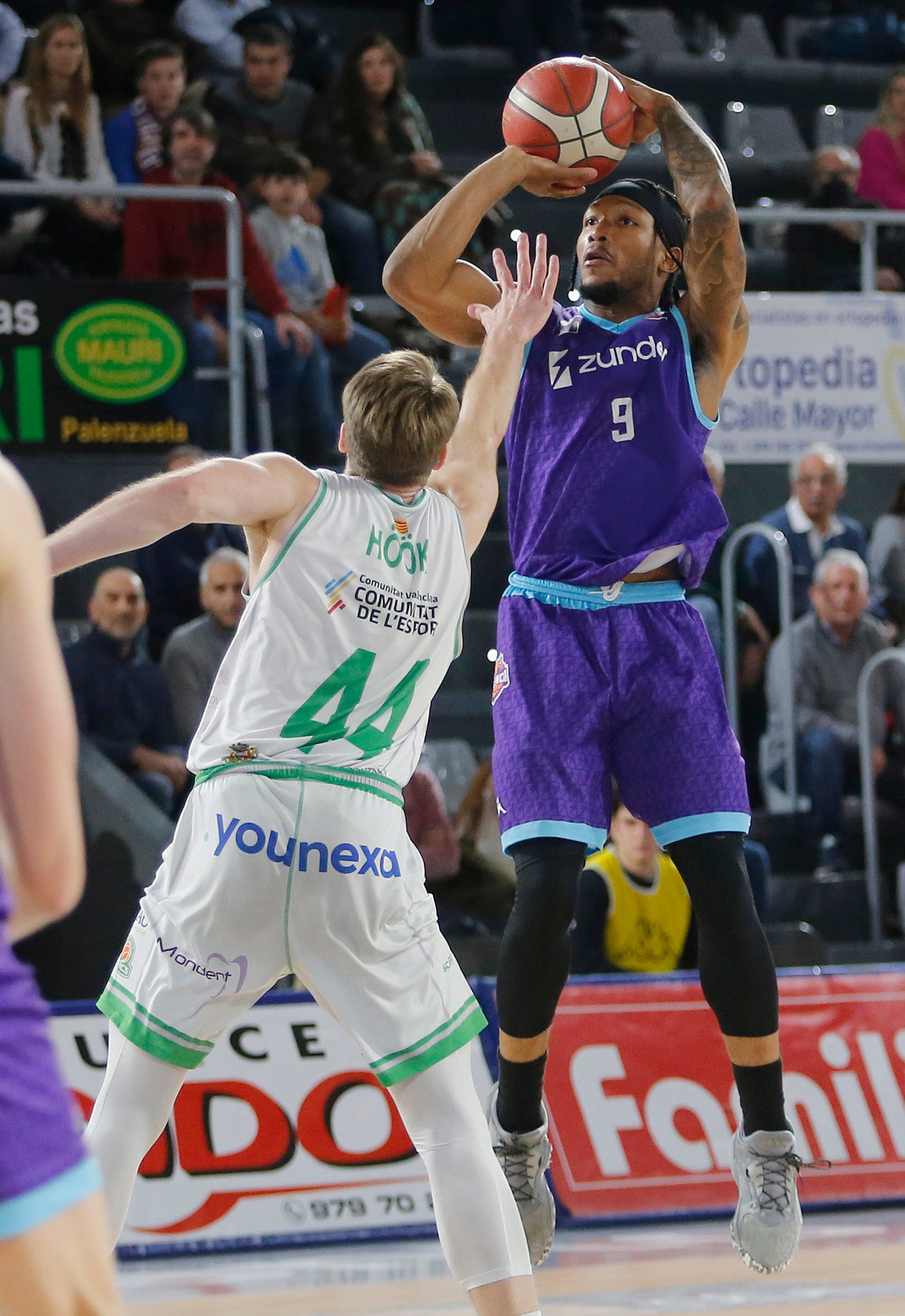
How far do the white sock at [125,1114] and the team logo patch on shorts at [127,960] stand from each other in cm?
11

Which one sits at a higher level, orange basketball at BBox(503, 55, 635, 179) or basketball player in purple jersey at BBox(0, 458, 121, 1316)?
orange basketball at BBox(503, 55, 635, 179)

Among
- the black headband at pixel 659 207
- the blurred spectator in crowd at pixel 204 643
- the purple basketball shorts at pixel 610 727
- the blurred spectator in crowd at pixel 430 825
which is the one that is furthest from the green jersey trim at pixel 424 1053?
the blurred spectator in crowd at pixel 204 643


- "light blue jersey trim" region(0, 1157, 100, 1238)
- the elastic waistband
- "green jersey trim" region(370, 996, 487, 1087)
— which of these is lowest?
"green jersey trim" region(370, 996, 487, 1087)

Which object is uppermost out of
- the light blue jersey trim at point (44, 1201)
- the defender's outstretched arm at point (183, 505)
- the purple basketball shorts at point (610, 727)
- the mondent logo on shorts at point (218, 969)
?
the defender's outstretched arm at point (183, 505)

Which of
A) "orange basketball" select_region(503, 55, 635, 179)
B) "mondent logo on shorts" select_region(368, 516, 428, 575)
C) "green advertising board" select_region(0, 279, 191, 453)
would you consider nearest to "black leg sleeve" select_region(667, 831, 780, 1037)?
"mondent logo on shorts" select_region(368, 516, 428, 575)

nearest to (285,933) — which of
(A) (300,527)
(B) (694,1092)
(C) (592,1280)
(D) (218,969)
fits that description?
(D) (218,969)

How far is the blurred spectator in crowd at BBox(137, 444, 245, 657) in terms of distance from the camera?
821 centimetres

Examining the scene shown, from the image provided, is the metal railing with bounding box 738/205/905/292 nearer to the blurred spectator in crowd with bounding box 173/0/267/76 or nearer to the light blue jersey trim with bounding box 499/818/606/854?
the blurred spectator in crowd with bounding box 173/0/267/76

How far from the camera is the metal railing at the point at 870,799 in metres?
8.05

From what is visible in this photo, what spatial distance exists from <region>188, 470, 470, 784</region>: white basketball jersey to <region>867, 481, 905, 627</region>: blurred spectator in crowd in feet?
20.7

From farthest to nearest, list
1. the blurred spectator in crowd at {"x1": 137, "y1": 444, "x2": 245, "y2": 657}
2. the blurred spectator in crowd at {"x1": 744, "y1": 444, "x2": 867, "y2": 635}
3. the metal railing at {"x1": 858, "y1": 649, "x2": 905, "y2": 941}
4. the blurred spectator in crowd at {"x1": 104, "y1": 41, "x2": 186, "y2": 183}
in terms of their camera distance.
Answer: the blurred spectator in crowd at {"x1": 104, "y1": 41, "x2": 186, "y2": 183}, the blurred spectator in crowd at {"x1": 744, "y1": 444, "x2": 867, "y2": 635}, the blurred spectator in crowd at {"x1": 137, "y1": 444, "x2": 245, "y2": 657}, the metal railing at {"x1": 858, "y1": 649, "x2": 905, "y2": 941}

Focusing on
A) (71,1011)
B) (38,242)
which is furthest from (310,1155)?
(38,242)

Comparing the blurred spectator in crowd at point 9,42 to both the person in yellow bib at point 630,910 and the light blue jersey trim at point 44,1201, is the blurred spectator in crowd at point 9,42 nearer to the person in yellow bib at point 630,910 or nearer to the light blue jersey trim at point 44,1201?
the person in yellow bib at point 630,910

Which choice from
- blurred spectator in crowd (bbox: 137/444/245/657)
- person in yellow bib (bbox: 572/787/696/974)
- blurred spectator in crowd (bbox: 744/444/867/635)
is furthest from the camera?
blurred spectator in crowd (bbox: 744/444/867/635)
